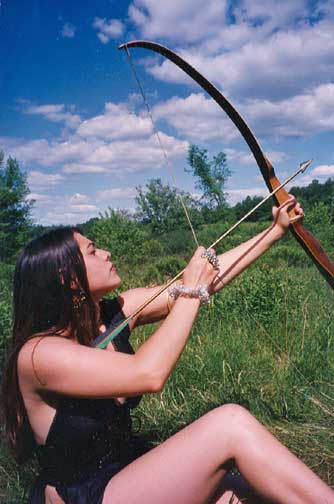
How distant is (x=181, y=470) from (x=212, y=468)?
0.09 meters

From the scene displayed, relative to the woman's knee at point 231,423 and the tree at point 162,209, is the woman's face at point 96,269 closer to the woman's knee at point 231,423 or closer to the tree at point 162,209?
the woman's knee at point 231,423

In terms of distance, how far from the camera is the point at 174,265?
12.6 m

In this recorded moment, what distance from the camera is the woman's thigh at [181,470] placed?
3.97ft

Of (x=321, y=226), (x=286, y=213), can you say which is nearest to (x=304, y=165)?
(x=286, y=213)

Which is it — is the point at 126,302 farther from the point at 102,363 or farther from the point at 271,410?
the point at 271,410

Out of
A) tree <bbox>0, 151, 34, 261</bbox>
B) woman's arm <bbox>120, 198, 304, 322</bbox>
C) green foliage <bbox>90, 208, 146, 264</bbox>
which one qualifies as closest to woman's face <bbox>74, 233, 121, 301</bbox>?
woman's arm <bbox>120, 198, 304, 322</bbox>

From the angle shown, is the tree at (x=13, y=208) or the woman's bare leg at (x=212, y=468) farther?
the tree at (x=13, y=208)

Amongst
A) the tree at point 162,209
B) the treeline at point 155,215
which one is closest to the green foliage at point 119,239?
the treeline at point 155,215

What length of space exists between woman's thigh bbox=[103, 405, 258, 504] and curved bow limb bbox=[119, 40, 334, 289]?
0.82 m

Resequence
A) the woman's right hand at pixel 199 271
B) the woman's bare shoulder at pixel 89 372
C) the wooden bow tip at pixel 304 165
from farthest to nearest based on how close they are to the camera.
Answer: the wooden bow tip at pixel 304 165
the woman's right hand at pixel 199 271
the woman's bare shoulder at pixel 89 372

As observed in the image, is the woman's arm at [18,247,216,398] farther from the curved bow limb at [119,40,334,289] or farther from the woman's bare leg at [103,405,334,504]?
the curved bow limb at [119,40,334,289]

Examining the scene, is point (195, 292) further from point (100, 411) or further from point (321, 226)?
point (321, 226)

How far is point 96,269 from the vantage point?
1431 millimetres

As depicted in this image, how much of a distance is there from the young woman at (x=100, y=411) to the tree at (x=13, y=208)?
20974 millimetres
